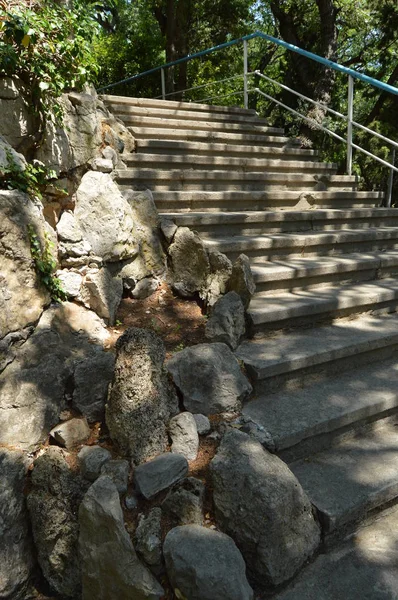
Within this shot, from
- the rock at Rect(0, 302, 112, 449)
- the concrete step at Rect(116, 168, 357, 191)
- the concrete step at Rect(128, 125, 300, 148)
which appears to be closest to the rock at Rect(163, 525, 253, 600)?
the rock at Rect(0, 302, 112, 449)

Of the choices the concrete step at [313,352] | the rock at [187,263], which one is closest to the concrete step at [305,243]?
the rock at [187,263]

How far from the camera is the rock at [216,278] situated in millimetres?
3041

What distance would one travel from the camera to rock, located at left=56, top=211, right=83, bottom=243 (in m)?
2.79

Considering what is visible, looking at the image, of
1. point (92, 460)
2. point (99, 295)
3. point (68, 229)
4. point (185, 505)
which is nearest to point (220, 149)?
point (68, 229)

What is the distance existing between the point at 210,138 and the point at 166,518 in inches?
177

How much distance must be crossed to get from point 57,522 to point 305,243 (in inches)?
112

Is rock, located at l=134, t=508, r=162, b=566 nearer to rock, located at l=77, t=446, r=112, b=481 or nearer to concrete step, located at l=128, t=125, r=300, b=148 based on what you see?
rock, located at l=77, t=446, r=112, b=481

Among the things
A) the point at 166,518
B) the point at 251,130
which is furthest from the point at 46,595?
the point at 251,130

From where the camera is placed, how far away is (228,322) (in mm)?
2676

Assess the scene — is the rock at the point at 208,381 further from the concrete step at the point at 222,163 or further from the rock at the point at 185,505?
the concrete step at the point at 222,163

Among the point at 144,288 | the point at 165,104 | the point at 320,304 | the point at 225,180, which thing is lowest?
the point at 320,304

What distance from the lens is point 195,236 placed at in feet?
10.4

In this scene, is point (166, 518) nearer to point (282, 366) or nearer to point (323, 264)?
point (282, 366)

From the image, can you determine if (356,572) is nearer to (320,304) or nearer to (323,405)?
(323,405)
